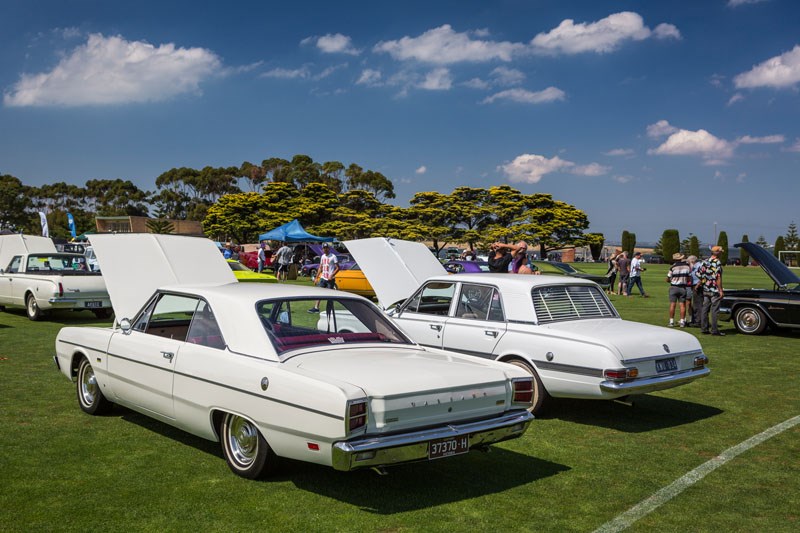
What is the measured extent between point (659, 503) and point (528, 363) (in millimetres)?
2574

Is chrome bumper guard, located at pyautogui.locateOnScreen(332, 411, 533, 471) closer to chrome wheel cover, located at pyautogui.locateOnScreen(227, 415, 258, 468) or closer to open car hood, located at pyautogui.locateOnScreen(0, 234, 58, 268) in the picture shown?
chrome wheel cover, located at pyautogui.locateOnScreen(227, 415, 258, 468)

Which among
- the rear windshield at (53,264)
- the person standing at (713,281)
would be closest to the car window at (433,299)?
the person standing at (713,281)

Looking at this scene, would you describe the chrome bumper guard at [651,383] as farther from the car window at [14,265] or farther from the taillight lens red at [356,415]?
the car window at [14,265]

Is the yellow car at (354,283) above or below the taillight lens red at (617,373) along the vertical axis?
above

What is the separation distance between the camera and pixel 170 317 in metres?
6.45

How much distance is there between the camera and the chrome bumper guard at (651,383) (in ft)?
21.0

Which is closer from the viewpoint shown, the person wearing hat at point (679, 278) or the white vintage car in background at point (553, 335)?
the white vintage car in background at point (553, 335)

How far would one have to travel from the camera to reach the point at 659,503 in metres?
4.66

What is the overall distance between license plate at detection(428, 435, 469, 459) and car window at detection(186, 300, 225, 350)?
A: 184 cm

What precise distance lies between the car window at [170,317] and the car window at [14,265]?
38.1 feet

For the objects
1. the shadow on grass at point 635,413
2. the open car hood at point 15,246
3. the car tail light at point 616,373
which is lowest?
the shadow on grass at point 635,413

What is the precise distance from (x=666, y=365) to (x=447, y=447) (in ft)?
10.9

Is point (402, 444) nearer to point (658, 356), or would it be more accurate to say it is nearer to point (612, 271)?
point (658, 356)

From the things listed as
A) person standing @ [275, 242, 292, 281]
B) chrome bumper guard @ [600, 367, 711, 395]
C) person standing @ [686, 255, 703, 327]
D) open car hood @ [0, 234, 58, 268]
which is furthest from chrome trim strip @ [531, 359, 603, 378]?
person standing @ [275, 242, 292, 281]
